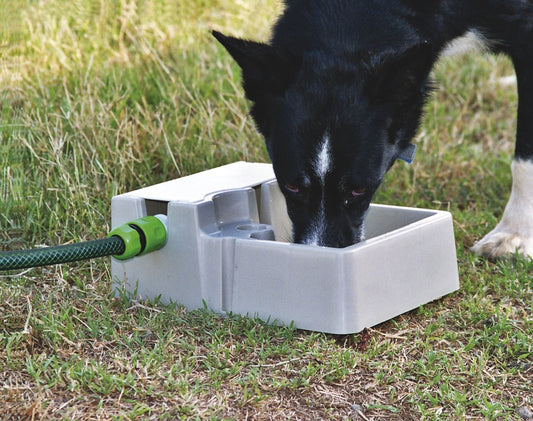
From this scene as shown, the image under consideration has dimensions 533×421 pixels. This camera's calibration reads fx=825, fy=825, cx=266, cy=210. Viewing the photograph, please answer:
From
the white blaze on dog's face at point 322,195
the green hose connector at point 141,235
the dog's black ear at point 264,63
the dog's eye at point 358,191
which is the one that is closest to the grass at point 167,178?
the green hose connector at point 141,235

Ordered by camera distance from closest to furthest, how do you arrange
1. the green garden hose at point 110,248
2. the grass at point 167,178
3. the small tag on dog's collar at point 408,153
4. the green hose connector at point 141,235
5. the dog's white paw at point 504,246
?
the grass at point 167,178 < the green garden hose at point 110,248 < the green hose connector at point 141,235 < the small tag on dog's collar at point 408,153 < the dog's white paw at point 504,246

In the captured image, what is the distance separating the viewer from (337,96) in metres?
2.69

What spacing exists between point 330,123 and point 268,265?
50cm

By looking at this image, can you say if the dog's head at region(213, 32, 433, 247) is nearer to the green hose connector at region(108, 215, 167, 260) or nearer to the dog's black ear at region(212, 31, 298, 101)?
the dog's black ear at region(212, 31, 298, 101)

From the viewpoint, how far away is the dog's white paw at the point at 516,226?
334 cm

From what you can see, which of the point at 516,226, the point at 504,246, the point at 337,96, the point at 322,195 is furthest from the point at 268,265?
the point at 516,226

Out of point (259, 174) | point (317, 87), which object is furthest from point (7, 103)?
point (317, 87)

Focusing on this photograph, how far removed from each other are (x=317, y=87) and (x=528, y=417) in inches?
47.4

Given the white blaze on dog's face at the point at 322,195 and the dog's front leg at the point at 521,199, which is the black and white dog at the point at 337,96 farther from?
the dog's front leg at the point at 521,199

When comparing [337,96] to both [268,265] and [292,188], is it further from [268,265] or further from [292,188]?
[268,265]

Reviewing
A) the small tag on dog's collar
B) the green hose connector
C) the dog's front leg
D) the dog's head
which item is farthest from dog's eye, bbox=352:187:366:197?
the dog's front leg

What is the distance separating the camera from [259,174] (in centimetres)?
318

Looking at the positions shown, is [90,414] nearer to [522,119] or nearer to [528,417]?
[528,417]

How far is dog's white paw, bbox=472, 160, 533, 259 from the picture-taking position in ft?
11.0
